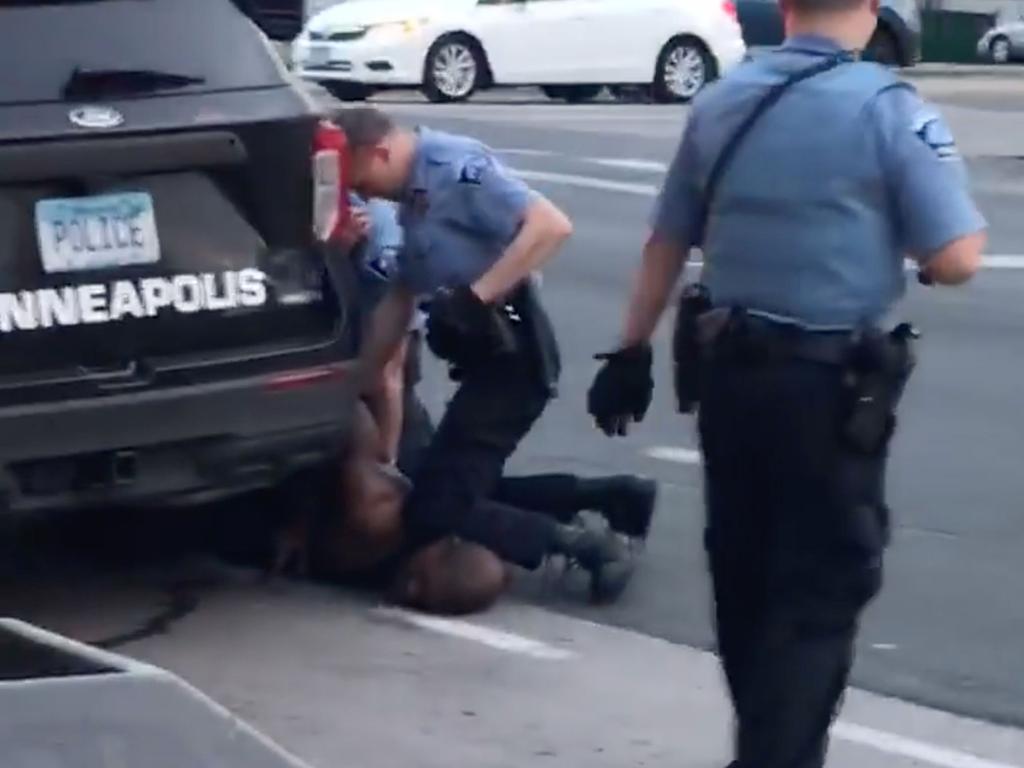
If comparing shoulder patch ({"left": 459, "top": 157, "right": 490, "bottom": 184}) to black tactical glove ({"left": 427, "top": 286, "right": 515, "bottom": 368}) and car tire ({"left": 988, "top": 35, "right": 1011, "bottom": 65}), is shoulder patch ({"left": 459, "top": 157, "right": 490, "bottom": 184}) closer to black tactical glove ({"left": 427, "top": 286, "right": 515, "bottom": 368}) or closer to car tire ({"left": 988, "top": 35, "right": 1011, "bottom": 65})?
black tactical glove ({"left": 427, "top": 286, "right": 515, "bottom": 368})

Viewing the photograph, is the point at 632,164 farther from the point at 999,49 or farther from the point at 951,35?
the point at 951,35

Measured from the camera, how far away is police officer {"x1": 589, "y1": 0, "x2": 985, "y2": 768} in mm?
4797

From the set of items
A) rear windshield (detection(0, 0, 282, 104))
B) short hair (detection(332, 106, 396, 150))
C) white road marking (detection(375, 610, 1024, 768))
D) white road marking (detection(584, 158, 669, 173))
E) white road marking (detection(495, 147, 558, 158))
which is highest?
rear windshield (detection(0, 0, 282, 104))

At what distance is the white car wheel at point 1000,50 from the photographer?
43281 millimetres

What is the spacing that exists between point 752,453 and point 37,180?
6.74 ft

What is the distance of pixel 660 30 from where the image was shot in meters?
27.0

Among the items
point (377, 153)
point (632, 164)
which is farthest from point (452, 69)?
point (377, 153)

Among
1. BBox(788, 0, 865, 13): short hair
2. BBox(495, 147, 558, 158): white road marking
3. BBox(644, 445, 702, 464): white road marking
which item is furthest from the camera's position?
BBox(495, 147, 558, 158): white road marking

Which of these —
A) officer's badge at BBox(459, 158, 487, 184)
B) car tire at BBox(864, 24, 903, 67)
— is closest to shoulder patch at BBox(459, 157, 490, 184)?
officer's badge at BBox(459, 158, 487, 184)

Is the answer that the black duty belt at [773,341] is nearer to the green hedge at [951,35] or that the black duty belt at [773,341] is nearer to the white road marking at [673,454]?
the white road marking at [673,454]

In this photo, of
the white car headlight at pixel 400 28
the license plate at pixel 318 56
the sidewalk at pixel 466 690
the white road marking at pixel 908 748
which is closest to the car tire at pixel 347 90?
the license plate at pixel 318 56

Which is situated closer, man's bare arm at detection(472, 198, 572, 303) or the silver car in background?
man's bare arm at detection(472, 198, 572, 303)

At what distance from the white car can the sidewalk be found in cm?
1903

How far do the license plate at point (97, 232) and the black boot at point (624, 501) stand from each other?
161 centimetres
